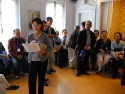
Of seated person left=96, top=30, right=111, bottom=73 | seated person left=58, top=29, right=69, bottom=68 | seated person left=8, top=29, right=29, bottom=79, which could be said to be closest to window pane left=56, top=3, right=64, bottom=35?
seated person left=58, top=29, right=69, bottom=68

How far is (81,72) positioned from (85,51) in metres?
0.63

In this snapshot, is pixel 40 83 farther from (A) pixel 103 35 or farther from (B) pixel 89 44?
(A) pixel 103 35

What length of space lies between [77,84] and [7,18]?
2.95 meters

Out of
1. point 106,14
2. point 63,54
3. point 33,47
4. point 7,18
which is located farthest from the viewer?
point 106,14

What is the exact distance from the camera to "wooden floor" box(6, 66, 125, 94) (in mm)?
2971

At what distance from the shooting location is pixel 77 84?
10.9 ft

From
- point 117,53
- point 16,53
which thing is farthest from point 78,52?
point 16,53

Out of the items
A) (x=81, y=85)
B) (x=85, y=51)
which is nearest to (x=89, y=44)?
(x=85, y=51)

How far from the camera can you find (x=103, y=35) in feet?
13.5

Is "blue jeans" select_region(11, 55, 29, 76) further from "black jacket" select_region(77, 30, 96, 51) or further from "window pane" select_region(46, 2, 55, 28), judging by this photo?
"window pane" select_region(46, 2, 55, 28)

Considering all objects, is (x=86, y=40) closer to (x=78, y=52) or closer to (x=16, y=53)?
(x=78, y=52)

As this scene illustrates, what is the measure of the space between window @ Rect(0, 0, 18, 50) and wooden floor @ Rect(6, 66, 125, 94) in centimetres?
153

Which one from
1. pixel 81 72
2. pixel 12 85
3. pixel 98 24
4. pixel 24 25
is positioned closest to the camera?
pixel 12 85

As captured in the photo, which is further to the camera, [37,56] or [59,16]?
[59,16]
